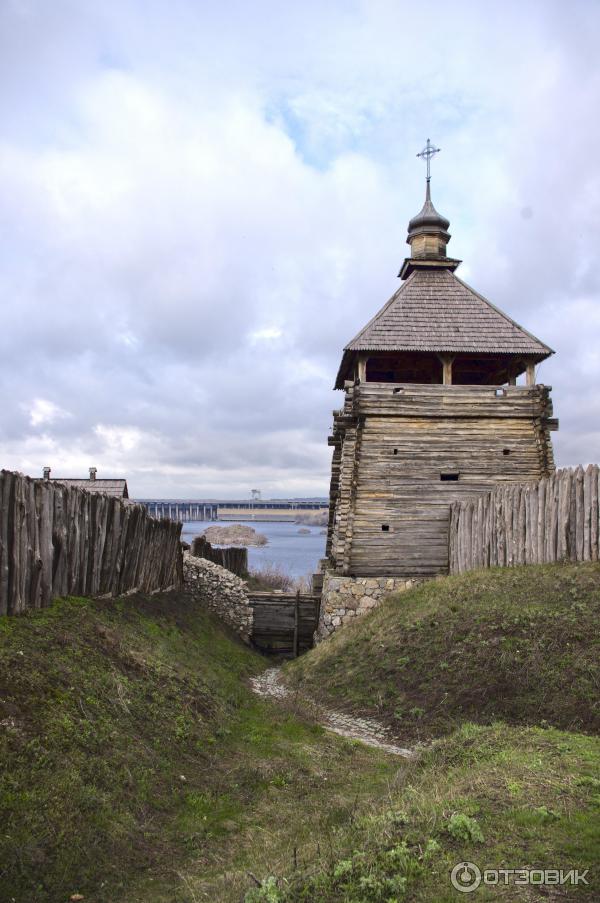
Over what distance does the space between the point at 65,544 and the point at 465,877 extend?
281 inches

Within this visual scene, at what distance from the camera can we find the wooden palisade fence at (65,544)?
322 inches

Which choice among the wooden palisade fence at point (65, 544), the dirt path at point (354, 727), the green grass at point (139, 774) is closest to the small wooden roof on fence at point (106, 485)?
the wooden palisade fence at point (65, 544)

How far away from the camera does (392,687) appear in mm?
11875

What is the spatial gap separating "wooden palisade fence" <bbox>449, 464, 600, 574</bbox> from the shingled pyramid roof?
472cm

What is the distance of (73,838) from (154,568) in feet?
30.3

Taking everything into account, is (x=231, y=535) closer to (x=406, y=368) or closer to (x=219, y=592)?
(x=406, y=368)

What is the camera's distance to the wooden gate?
63.8 ft

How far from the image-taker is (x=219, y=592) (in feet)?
61.1

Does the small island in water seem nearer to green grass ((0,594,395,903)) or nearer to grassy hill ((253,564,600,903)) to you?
grassy hill ((253,564,600,903))

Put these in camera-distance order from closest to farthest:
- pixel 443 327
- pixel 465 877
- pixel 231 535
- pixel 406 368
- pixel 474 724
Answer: pixel 465 877 → pixel 474 724 → pixel 443 327 → pixel 406 368 → pixel 231 535

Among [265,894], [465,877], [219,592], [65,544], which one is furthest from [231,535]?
[465,877]

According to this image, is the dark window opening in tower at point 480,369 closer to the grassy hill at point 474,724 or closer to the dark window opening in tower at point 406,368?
the dark window opening in tower at point 406,368

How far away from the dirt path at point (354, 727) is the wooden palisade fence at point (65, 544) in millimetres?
3449

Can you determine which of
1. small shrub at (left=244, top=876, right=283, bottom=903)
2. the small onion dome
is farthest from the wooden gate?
small shrub at (left=244, top=876, right=283, bottom=903)
